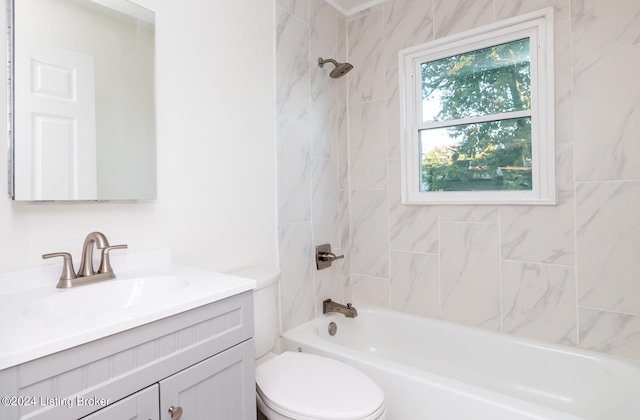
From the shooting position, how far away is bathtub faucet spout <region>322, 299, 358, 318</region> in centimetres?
217

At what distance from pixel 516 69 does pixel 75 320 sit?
222cm

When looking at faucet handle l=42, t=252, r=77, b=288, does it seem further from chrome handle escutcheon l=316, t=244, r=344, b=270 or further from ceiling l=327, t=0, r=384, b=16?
ceiling l=327, t=0, r=384, b=16

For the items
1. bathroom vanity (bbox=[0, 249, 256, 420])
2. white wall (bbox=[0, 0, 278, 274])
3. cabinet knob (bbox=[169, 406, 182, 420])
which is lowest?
cabinet knob (bbox=[169, 406, 182, 420])

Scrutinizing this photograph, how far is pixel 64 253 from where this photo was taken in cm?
105

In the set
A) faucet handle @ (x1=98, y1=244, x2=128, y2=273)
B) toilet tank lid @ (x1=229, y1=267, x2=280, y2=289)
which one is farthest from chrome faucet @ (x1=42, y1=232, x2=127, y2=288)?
toilet tank lid @ (x1=229, y1=267, x2=280, y2=289)

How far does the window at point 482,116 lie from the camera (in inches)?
70.6

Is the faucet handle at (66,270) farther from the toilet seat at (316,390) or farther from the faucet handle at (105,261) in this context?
the toilet seat at (316,390)

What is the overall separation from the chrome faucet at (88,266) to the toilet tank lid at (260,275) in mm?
533

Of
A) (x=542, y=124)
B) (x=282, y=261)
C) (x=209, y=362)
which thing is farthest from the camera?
(x=282, y=261)

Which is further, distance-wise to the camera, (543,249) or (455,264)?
(455,264)

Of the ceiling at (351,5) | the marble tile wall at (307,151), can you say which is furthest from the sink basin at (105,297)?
the ceiling at (351,5)

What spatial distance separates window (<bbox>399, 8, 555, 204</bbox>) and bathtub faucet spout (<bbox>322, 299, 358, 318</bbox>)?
768 mm

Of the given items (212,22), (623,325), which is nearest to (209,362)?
(212,22)

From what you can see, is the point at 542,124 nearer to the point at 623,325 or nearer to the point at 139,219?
the point at 623,325
